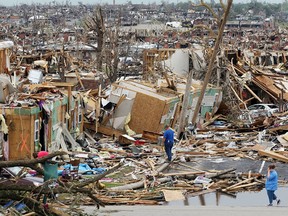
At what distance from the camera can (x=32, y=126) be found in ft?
59.6

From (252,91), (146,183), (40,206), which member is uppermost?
(40,206)

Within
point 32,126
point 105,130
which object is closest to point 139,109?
point 105,130

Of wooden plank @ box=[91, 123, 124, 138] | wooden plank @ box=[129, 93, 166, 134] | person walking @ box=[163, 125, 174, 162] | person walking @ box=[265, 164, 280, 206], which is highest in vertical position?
person walking @ box=[265, 164, 280, 206]

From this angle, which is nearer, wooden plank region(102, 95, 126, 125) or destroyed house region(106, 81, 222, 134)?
destroyed house region(106, 81, 222, 134)

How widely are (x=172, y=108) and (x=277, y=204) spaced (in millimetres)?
10752

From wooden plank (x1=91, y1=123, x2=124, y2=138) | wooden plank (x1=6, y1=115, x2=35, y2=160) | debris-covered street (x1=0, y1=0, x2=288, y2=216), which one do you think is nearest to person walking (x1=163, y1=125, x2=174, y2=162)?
debris-covered street (x1=0, y1=0, x2=288, y2=216)

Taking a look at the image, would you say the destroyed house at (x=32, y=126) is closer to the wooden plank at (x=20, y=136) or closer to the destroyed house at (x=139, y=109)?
the wooden plank at (x=20, y=136)

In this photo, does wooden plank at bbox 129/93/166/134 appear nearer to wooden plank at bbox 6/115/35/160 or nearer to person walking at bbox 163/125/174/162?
person walking at bbox 163/125/174/162

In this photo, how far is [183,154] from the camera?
19.9 metres

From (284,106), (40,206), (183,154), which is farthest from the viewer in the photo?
(284,106)

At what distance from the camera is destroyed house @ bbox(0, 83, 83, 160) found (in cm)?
1803

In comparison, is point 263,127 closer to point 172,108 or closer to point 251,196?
point 172,108

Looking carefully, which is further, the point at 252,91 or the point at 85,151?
the point at 252,91

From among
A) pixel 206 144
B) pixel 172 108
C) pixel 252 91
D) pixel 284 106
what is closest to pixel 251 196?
pixel 206 144
